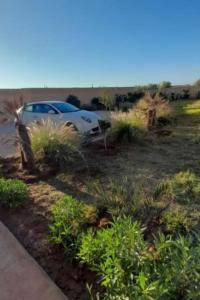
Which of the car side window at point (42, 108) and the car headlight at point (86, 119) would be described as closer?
the car headlight at point (86, 119)

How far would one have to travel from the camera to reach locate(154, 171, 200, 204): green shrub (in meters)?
3.70

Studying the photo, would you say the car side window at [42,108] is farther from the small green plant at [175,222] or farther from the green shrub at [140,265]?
the green shrub at [140,265]

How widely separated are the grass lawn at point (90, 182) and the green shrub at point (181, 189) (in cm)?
17

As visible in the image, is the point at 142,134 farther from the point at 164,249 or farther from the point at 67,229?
the point at 164,249

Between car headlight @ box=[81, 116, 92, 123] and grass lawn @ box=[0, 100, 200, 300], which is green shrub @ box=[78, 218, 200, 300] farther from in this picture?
car headlight @ box=[81, 116, 92, 123]

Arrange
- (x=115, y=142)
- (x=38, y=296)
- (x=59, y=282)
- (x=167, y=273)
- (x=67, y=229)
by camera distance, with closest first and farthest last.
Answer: (x=167, y=273) → (x=38, y=296) → (x=59, y=282) → (x=67, y=229) → (x=115, y=142)

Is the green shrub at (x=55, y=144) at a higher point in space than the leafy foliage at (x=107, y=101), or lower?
lower

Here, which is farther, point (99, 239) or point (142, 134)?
point (142, 134)

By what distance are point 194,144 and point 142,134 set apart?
5.13 ft

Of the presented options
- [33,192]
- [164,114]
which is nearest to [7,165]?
[33,192]

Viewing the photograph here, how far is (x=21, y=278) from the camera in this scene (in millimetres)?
2764

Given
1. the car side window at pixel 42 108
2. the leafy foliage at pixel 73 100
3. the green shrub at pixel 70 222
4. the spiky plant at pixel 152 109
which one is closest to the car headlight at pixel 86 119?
the car side window at pixel 42 108

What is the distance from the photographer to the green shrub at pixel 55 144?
5.95 m

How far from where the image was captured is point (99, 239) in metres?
2.56
